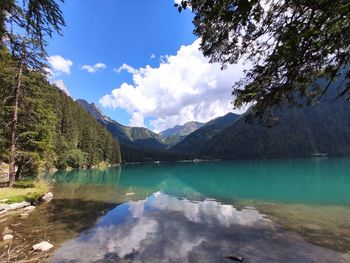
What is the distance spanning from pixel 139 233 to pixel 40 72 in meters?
23.9

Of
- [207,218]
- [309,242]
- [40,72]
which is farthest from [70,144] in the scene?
[309,242]

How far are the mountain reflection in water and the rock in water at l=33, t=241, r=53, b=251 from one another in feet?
2.06

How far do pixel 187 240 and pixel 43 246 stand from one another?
25.7 feet

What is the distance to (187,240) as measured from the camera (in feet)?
57.7

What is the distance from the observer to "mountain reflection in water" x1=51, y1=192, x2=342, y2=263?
47.8 ft

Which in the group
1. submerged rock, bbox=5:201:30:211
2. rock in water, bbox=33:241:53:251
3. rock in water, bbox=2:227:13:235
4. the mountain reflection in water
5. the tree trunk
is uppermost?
the tree trunk

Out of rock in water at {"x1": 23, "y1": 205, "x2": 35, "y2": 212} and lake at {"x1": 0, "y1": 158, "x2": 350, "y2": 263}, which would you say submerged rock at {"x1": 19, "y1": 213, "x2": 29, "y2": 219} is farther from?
rock in water at {"x1": 23, "y1": 205, "x2": 35, "y2": 212}

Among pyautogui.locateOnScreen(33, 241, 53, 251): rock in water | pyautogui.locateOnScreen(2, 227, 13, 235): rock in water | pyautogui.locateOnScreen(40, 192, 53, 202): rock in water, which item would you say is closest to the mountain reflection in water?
pyautogui.locateOnScreen(33, 241, 53, 251): rock in water

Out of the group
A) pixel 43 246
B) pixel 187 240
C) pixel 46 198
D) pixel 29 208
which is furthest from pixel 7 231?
pixel 46 198

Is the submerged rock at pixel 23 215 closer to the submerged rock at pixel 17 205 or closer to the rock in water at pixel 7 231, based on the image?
the submerged rock at pixel 17 205

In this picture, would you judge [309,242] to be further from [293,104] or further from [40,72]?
[40,72]

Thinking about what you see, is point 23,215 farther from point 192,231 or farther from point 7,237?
point 192,231

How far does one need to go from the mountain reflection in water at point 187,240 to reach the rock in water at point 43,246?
0.63 metres

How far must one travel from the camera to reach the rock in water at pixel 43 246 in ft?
49.1
